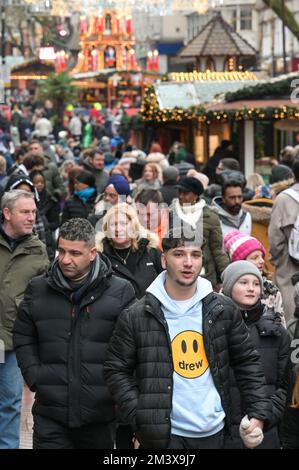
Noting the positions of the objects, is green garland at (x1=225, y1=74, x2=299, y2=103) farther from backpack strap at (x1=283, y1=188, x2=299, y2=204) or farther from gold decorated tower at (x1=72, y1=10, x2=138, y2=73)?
gold decorated tower at (x1=72, y1=10, x2=138, y2=73)

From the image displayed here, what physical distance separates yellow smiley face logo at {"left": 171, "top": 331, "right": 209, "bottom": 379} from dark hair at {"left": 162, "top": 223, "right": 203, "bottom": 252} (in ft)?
1.36

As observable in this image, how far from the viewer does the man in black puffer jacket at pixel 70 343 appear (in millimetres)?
6586

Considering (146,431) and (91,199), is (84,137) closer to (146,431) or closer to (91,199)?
(91,199)

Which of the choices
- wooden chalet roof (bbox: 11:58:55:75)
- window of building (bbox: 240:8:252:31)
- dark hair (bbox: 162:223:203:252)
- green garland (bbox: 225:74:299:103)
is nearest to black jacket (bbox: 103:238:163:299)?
dark hair (bbox: 162:223:203:252)

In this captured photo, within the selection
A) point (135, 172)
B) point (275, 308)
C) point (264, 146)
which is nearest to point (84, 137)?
point (264, 146)

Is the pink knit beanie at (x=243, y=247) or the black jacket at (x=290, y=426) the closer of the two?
Result: the black jacket at (x=290, y=426)

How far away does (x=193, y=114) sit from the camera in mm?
25172

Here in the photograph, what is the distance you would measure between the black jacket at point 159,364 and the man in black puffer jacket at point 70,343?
604mm

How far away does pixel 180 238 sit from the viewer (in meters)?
5.94

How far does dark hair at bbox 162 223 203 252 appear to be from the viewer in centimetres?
592

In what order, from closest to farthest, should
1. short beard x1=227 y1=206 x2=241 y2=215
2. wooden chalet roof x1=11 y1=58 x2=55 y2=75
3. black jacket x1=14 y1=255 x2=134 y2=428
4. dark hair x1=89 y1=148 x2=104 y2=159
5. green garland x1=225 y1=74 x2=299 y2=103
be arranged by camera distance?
1. black jacket x1=14 y1=255 x2=134 y2=428
2. short beard x1=227 y1=206 x2=241 y2=215
3. dark hair x1=89 y1=148 x2=104 y2=159
4. green garland x1=225 y1=74 x2=299 y2=103
5. wooden chalet roof x1=11 y1=58 x2=55 y2=75

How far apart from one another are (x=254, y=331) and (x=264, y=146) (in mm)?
18633

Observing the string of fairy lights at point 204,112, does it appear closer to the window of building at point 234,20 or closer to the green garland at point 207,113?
the green garland at point 207,113

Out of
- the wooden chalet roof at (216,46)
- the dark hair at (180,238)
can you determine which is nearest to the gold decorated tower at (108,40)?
the wooden chalet roof at (216,46)
